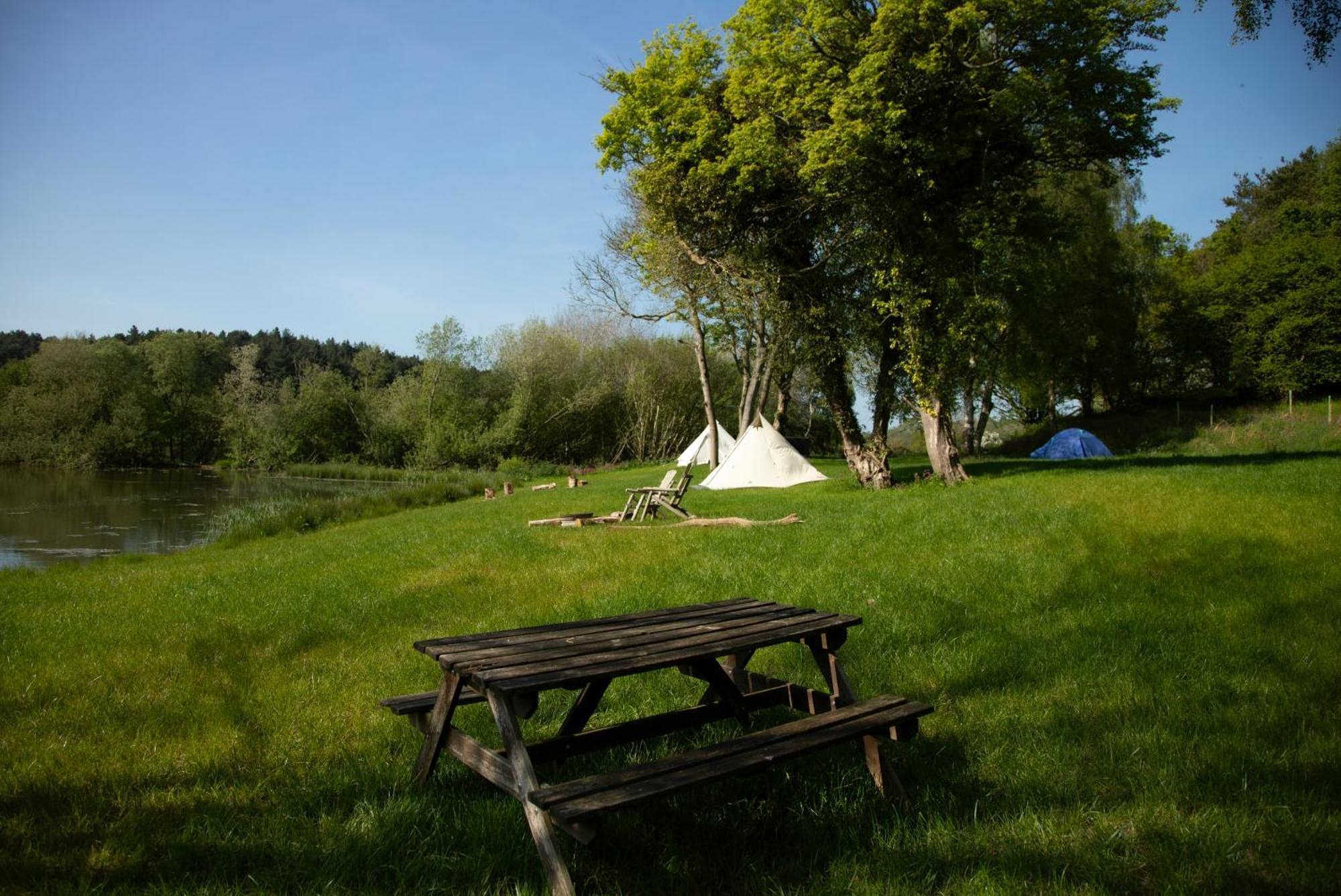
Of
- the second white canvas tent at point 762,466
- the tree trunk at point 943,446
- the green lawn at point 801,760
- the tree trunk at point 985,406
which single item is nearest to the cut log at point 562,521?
the green lawn at point 801,760

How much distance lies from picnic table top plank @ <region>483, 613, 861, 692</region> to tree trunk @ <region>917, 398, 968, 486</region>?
14535 millimetres

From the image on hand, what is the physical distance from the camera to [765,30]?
56.2ft

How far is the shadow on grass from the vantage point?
16312 millimetres

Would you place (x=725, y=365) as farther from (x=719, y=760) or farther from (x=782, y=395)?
(x=719, y=760)

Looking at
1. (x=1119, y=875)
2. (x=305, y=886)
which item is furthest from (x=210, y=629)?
(x=1119, y=875)

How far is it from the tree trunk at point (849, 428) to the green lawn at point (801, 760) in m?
8.90

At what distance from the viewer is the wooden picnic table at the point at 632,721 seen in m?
2.58

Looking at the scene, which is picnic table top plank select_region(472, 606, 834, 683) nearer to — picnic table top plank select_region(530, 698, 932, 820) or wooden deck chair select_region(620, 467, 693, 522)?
picnic table top plank select_region(530, 698, 932, 820)

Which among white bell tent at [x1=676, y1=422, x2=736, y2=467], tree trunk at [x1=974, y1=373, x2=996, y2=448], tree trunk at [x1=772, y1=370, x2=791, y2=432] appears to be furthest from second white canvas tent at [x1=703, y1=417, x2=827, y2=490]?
tree trunk at [x1=974, y1=373, x2=996, y2=448]

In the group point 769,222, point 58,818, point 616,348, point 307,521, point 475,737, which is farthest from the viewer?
point 616,348

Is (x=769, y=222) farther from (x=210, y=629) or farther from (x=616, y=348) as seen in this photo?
(x=616, y=348)

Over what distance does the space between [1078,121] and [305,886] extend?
57.4ft

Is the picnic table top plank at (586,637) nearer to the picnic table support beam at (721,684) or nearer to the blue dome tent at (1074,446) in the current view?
the picnic table support beam at (721,684)

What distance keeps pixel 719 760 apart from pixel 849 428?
1704cm
